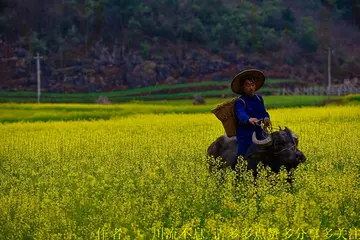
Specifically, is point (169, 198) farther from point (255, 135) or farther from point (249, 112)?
point (249, 112)

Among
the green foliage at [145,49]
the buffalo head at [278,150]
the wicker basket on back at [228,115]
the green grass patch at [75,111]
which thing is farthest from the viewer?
the green foliage at [145,49]

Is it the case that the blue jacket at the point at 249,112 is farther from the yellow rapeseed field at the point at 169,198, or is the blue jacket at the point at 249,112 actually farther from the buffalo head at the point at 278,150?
the yellow rapeseed field at the point at 169,198

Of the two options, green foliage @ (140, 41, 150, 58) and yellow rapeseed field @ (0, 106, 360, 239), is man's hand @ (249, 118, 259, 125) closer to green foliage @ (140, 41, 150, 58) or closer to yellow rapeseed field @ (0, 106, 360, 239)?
yellow rapeseed field @ (0, 106, 360, 239)

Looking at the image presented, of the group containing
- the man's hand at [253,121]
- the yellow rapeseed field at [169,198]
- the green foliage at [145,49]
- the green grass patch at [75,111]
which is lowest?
the yellow rapeseed field at [169,198]

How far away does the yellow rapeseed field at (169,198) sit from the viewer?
614cm

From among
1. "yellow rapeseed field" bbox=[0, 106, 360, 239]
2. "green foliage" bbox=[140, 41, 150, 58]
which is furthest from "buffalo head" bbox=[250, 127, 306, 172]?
"green foliage" bbox=[140, 41, 150, 58]

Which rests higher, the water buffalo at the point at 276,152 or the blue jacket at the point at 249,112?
the blue jacket at the point at 249,112

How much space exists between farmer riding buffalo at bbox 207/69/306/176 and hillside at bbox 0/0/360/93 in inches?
1981

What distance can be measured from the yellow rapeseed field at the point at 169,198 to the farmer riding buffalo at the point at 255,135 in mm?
392

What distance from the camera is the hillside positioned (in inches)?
2399

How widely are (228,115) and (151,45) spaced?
57.8 m

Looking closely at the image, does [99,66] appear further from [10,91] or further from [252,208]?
[252,208]

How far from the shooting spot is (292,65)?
235ft

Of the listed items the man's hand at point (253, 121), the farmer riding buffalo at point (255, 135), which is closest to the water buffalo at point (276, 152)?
the farmer riding buffalo at point (255, 135)
